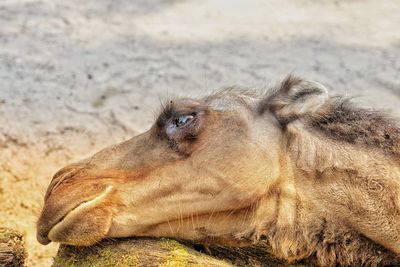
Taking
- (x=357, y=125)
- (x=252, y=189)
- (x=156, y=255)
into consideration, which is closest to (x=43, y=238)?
(x=156, y=255)

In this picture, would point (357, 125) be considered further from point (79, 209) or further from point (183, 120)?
point (79, 209)

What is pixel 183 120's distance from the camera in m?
3.58

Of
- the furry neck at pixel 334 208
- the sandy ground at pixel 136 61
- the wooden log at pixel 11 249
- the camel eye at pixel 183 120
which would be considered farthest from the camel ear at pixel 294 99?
the sandy ground at pixel 136 61

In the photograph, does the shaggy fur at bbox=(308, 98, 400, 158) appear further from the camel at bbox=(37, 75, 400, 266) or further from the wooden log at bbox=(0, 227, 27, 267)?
the wooden log at bbox=(0, 227, 27, 267)

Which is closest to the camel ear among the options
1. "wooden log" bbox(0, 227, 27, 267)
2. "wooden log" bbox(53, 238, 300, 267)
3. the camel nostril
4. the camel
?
the camel

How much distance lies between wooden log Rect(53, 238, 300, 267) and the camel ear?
2.21 feet

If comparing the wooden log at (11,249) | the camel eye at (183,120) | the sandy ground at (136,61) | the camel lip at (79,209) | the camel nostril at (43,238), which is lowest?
the sandy ground at (136,61)

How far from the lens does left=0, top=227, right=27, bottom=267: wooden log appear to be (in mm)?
3596

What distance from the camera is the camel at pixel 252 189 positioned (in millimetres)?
3330

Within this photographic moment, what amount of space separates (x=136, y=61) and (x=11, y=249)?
4111 millimetres

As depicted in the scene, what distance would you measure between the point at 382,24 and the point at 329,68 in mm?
1527

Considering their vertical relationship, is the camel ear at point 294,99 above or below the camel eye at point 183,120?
above

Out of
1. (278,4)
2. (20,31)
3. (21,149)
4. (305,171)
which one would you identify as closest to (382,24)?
(278,4)

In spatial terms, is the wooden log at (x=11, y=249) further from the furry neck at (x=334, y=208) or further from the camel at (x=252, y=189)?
the furry neck at (x=334, y=208)
